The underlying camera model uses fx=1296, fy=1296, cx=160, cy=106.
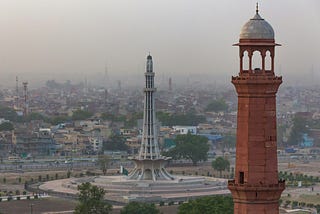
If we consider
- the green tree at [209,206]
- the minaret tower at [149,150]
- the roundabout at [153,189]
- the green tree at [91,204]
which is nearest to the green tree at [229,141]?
the roundabout at [153,189]

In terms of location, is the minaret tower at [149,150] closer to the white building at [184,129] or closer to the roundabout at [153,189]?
the roundabout at [153,189]

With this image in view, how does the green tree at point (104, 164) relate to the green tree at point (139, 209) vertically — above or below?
above

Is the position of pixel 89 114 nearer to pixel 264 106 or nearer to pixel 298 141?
pixel 298 141

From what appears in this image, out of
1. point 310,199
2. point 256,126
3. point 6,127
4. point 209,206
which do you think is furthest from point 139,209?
point 6,127

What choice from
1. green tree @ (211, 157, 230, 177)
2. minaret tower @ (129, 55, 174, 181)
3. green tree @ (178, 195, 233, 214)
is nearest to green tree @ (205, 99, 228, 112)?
green tree @ (211, 157, 230, 177)

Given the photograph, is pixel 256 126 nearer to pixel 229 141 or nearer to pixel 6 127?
pixel 229 141

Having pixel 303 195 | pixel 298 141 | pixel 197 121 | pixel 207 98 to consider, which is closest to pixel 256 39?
pixel 303 195

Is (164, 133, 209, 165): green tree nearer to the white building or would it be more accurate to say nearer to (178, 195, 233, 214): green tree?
the white building
